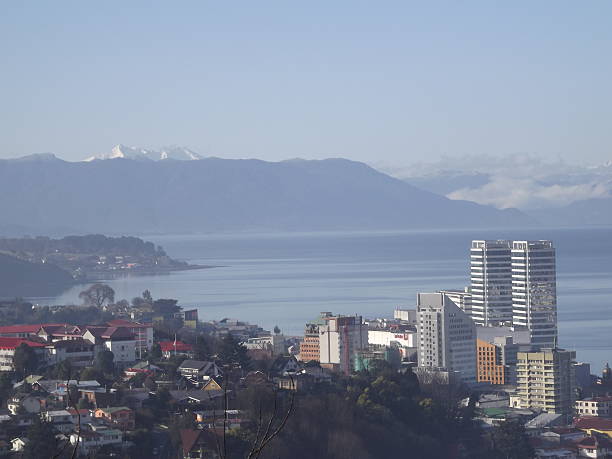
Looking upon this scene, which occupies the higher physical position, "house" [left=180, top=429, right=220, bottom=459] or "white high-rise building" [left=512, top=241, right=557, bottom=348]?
"white high-rise building" [left=512, top=241, right=557, bottom=348]

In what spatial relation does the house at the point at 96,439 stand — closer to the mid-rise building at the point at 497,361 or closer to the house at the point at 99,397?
the house at the point at 99,397

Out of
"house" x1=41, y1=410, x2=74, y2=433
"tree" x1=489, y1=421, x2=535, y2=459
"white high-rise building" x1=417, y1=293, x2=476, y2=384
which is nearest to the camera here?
"house" x1=41, y1=410, x2=74, y2=433

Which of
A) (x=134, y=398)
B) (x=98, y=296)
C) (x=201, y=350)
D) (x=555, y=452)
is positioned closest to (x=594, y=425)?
(x=555, y=452)

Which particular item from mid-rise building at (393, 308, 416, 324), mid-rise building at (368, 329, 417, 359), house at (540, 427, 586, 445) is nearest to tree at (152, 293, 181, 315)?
mid-rise building at (393, 308, 416, 324)

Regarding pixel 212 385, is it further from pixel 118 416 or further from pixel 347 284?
pixel 347 284

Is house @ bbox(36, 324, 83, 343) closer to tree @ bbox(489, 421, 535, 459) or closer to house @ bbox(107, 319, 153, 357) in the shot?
house @ bbox(107, 319, 153, 357)

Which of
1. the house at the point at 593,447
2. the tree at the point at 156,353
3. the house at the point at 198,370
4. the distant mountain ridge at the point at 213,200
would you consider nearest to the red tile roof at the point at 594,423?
the house at the point at 593,447
